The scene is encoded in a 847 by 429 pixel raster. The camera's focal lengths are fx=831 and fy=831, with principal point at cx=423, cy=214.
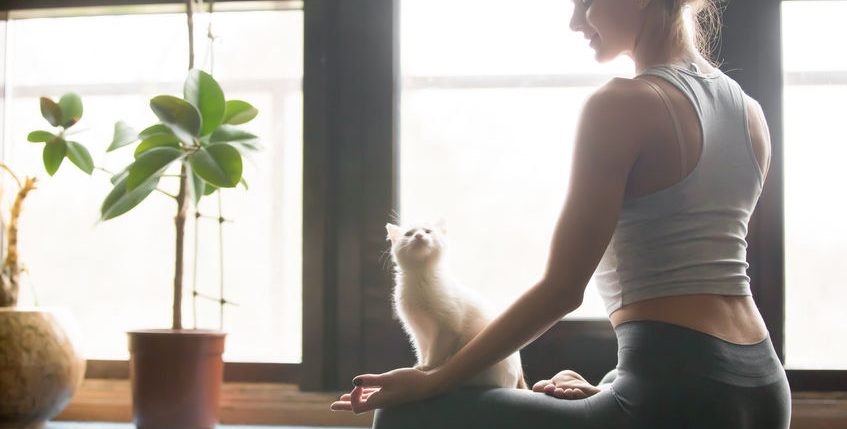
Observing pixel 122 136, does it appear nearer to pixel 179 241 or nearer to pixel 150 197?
pixel 179 241

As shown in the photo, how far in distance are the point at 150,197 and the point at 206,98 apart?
1.75 feet

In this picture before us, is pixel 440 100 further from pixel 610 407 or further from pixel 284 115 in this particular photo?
pixel 610 407

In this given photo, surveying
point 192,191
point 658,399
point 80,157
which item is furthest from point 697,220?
point 80,157

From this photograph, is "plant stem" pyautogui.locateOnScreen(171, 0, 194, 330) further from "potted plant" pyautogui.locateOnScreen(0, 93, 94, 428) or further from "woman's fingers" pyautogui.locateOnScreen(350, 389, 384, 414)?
"woman's fingers" pyautogui.locateOnScreen(350, 389, 384, 414)

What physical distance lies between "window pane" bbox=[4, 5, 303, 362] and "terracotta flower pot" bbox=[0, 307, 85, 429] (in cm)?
33

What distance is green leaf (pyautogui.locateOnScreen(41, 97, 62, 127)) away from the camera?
5.26 ft

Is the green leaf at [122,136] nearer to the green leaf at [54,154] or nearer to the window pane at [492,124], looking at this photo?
the green leaf at [54,154]

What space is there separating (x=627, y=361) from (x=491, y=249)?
2.49 feet

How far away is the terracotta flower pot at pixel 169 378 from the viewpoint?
4.89 feet

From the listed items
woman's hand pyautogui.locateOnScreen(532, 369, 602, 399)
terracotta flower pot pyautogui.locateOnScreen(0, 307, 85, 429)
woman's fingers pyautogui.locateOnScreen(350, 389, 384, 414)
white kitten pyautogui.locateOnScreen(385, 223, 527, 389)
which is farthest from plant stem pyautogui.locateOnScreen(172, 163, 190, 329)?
woman's hand pyautogui.locateOnScreen(532, 369, 602, 399)

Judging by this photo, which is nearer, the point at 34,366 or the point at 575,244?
the point at 575,244

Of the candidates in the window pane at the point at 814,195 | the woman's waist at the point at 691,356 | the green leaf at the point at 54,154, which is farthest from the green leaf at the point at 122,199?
the window pane at the point at 814,195

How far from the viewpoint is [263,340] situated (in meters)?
1.90

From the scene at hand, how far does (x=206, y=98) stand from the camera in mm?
1497
